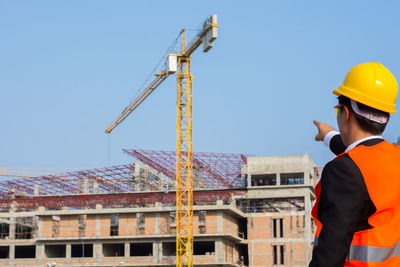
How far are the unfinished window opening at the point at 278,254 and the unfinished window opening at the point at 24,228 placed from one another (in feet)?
84.1

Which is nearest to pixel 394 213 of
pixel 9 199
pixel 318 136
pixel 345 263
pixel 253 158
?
pixel 345 263

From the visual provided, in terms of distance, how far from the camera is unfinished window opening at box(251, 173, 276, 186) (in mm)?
67325

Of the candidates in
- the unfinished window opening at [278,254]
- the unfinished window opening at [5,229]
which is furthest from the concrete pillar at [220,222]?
the unfinished window opening at [5,229]

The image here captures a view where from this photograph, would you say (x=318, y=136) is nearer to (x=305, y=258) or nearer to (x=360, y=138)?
(x=360, y=138)

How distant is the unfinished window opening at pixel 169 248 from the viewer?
208 feet

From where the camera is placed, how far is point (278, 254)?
63.3 m

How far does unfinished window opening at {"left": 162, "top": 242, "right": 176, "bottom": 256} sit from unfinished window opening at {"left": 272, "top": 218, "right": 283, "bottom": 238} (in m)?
9.91

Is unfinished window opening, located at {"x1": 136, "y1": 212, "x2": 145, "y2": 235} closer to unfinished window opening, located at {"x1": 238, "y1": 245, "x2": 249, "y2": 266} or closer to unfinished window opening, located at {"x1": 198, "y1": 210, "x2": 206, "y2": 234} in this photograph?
unfinished window opening, located at {"x1": 198, "y1": 210, "x2": 206, "y2": 234}

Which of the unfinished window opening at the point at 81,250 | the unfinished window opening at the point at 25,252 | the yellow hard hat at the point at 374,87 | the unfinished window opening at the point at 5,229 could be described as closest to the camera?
the yellow hard hat at the point at 374,87

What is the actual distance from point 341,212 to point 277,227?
6274 centimetres

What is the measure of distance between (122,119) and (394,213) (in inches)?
3417

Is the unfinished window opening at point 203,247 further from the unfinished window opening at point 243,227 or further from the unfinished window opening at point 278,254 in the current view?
the unfinished window opening at point 278,254

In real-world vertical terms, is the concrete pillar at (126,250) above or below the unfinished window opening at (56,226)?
below

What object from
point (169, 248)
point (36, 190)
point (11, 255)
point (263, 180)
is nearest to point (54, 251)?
point (11, 255)
